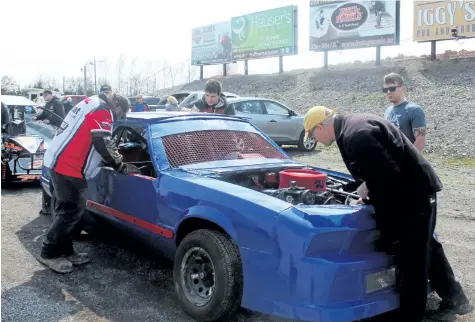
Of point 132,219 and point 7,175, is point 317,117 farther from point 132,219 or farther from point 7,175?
point 7,175

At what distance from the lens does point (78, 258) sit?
176 inches

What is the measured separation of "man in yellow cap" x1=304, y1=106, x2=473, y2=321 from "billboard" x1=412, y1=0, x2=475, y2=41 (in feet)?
72.0

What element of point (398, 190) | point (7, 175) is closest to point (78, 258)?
point (398, 190)

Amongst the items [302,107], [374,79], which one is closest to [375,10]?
[374,79]

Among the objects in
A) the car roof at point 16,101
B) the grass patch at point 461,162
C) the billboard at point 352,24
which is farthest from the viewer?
the billboard at point 352,24

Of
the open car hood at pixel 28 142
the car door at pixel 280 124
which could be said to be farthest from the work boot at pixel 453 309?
the car door at pixel 280 124

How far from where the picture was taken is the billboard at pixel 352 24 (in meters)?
24.0

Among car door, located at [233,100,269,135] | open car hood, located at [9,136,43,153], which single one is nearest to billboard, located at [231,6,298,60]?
car door, located at [233,100,269,135]

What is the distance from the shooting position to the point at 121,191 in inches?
165

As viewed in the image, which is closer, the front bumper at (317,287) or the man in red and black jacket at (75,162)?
the front bumper at (317,287)

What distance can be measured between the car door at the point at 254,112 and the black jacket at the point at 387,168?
357 inches

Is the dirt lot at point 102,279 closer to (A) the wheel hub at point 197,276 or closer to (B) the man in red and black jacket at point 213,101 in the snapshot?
(A) the wheel hub at point 197,276

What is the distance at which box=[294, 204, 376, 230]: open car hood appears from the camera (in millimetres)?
2748

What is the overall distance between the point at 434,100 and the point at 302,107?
629cm
